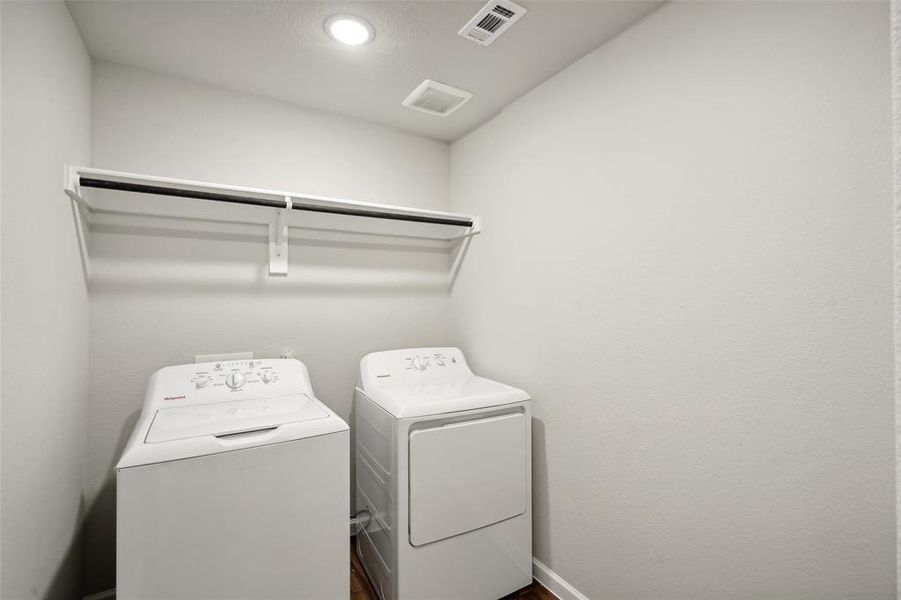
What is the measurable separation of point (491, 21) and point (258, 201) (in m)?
1.21

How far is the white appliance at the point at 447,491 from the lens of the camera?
5.11 ft

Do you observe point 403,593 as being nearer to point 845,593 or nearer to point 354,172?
point 845,593

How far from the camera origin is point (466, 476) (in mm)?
1655

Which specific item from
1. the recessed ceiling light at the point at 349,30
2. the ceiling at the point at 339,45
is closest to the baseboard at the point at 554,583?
the ceiling at the point at 339,45

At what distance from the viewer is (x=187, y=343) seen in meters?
1.86

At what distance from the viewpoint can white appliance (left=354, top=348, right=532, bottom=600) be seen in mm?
1559

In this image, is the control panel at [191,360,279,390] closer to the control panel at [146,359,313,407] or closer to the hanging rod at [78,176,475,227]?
the control panel at [146,359,313,407]

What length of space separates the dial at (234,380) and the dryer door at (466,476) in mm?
793

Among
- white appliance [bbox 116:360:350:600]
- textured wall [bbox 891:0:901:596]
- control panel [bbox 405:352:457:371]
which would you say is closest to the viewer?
textured wall [bbox 891:0:901:596]

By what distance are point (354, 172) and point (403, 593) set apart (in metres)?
2.06

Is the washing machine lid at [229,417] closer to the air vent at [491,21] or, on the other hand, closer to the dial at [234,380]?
the dial at [234,380]

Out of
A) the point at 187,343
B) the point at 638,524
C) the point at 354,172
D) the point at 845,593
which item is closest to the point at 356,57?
the point at 354,172

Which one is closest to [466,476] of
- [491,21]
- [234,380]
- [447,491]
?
[447,491]

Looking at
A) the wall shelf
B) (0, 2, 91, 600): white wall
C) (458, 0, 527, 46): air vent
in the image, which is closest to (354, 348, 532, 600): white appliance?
the wall shelf
